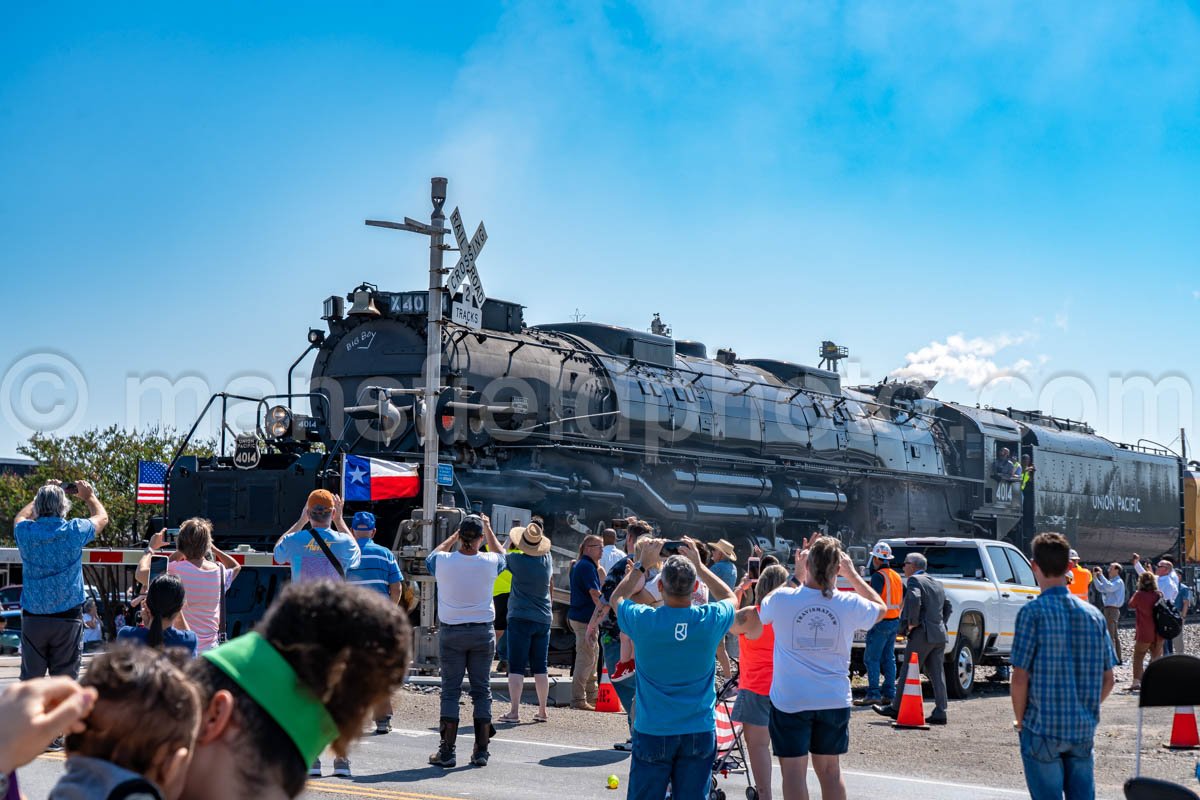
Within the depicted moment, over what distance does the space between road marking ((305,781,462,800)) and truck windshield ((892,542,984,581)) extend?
865 cm

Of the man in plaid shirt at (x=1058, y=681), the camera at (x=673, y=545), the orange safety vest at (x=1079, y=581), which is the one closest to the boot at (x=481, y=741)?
the camera at (x=673, y=545)

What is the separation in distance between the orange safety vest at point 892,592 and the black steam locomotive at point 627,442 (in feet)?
15.0

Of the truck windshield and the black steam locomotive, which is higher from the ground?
the black steam locomotive

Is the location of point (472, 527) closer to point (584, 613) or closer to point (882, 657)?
point (584, 613)

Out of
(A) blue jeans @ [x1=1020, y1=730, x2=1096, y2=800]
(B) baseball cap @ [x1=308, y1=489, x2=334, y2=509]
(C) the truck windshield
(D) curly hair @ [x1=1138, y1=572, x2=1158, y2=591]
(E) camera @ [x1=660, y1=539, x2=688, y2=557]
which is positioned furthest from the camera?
(D) curly hair @ [x1=1138, y1=572, x2=1158, y2=591]

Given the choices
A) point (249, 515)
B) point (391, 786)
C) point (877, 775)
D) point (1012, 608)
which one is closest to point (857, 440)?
point (1012, 608)

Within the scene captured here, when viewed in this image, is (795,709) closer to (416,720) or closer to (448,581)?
(448,581)

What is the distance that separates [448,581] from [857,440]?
15.6 m

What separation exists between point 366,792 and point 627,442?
418 inches

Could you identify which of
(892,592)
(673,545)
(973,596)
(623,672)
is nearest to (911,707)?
(892,592)

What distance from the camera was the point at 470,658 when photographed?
28.3ft

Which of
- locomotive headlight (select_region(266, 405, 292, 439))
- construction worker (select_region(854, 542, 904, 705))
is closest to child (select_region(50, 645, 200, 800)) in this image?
construction worker (select_region(854, 542, 904, 705))

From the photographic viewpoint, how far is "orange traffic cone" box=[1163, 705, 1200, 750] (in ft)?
32.6

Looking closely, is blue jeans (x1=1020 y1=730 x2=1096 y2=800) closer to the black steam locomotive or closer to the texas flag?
the black steam locomotive
